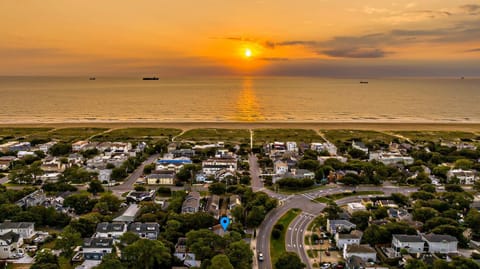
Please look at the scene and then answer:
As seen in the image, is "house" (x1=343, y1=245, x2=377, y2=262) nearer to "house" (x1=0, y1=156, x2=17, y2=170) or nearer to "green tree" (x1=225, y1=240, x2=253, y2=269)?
"green tree" (x1=225, y1=240, x2=253, y2=269)

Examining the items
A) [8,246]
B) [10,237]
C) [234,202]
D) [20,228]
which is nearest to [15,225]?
[20,228]

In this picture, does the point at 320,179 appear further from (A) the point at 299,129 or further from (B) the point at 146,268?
(A) the point at 299,129

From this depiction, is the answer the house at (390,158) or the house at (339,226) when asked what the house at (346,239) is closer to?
the house at (339,226)

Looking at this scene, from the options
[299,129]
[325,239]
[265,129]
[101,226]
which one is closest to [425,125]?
[299,129]

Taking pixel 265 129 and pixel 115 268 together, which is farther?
pixel 265 129

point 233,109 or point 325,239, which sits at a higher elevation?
point 233,109

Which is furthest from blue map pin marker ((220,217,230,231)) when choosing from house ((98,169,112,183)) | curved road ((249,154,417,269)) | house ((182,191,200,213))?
house ((98,169,112,183))
